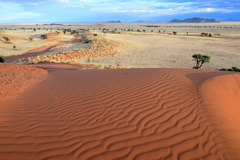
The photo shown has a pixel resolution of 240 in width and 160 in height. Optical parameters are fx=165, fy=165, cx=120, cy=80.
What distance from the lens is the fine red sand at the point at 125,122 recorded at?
288cm

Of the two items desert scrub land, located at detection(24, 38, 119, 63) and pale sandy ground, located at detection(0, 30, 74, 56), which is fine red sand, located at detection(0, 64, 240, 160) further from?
pale sandy ground, located at detection(0, 30, 74, 56)

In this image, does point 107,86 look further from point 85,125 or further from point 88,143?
point 88,143

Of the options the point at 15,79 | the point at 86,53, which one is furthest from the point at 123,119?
the point at 86,53

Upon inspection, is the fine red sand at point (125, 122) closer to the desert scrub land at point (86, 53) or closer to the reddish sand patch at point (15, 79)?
the reddish sand patch at point (15, 79)

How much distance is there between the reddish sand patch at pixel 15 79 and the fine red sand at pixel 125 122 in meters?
0.53

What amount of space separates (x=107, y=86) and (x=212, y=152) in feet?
12.5

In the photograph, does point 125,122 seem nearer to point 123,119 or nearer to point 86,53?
point 123,119

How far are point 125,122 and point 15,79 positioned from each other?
19.9ft

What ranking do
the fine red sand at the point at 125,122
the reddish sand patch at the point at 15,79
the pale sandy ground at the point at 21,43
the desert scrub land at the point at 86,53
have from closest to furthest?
the fine red sand at the point at 125,122 < the reddish sand patch at the point at 15,79 < the desert scrub land at the point at 86,53 < the pale sandy ground at the point at 21,43

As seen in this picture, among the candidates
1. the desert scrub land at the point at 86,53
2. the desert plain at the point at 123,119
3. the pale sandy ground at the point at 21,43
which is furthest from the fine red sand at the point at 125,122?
the pale sandy ground at the point at 21,43

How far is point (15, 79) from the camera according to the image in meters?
7.29

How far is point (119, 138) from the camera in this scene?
125 inches

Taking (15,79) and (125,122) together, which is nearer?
(125,122)

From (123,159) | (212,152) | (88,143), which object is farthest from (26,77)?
(212,152)
